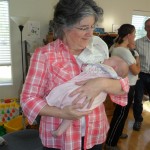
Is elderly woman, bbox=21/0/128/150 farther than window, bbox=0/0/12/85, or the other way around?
window, bbox=0/0/12/85

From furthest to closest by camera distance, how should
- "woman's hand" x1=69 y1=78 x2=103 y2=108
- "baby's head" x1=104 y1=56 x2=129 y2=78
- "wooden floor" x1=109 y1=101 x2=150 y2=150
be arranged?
"wooden floor" x1=109 y1=101 x2=150 y2=150
"baby's head" x1=104 y1=56 x2=129 y2=78
"woman's hand" x1=69 y1=78 x2=103 y2=108

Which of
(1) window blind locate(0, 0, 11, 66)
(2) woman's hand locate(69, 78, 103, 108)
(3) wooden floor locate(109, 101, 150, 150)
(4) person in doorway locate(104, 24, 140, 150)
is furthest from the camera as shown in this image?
(1) window blind locate(0, 0, 11, 66)

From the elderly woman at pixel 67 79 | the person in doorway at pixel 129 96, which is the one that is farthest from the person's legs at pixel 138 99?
the elderly woman at pixel 67 79

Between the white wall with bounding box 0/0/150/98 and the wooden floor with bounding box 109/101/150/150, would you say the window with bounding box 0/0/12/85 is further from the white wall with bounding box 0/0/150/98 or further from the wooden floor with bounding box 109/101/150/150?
the wooden floor with bounding box 109/101/150/150

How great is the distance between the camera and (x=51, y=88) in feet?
3.41

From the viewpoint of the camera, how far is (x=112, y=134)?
8.29 feet

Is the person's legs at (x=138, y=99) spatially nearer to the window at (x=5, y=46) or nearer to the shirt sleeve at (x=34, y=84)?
the window at (x=5, y=46)

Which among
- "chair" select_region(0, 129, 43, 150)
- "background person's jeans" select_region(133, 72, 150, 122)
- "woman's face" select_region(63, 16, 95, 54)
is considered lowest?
"chair" select_region(0, 129, 43, 150)

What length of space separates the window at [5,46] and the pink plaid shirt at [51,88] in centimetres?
241

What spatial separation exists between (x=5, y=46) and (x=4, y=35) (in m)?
0.17

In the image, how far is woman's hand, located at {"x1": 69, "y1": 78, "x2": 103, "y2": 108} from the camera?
96cm

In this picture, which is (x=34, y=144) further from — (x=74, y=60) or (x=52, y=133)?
(x=74, y=60)

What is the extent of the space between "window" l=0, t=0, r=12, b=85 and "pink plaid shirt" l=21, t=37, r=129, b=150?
7.89 feet

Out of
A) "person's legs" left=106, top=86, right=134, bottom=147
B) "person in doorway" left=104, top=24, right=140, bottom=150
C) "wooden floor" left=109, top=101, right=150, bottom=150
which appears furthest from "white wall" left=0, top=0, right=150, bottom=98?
"wooden floor" left=109, top=101, right=150, bottom=150
